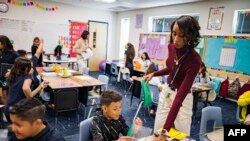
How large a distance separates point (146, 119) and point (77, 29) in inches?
222

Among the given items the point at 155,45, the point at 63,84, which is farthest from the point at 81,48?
the point at 155,45

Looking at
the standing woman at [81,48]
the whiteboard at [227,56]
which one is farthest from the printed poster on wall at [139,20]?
the whiteboard at [227,56]

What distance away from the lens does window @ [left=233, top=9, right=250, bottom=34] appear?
535 centimetres

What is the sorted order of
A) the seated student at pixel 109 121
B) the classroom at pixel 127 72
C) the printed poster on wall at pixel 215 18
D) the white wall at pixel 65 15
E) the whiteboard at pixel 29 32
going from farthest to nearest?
the white wall at pixel 65 15 → the whiteboard at pixel 29 32 → the printed poster on wall at pixel 215 18 → the seated student at pixel 109 121 → the classroom at pixel 127 72

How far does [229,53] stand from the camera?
18.0 feet

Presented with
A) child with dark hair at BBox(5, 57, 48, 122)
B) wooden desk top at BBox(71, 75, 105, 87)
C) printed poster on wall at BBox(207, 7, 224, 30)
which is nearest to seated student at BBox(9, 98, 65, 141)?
child with dark hair at BBox(5, 57, 48, 122)

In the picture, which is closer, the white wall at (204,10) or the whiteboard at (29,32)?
the white wall at (204,10)

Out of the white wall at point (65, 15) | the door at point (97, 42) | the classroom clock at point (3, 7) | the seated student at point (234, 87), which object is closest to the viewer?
the seated student at point (234, 87)

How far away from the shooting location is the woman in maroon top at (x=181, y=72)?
4.12 feet

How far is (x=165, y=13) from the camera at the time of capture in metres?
7.33

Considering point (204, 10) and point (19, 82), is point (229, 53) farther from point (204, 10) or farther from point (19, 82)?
point (19, 82)

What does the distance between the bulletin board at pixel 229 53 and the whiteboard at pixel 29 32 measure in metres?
5.32

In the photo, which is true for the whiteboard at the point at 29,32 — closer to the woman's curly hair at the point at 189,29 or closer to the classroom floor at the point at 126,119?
the classroom floor at the point at 126,119

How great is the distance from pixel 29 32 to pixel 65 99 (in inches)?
209
